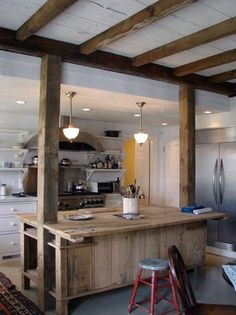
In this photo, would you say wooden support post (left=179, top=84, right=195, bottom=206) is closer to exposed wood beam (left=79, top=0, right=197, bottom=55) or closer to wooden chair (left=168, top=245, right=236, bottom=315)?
exposed wood beam (left=79, top=0, right=197, bottom=55)

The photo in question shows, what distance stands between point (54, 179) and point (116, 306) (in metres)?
1.40

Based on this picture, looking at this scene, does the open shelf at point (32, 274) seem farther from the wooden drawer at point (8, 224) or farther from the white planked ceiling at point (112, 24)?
the white planked ceiling at point (112, 24)

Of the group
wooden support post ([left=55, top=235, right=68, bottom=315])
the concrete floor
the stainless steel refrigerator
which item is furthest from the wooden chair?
the stainless steel refrigerator

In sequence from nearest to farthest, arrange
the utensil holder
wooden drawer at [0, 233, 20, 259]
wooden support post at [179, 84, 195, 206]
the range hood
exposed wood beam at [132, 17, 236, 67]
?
1. exposed wood beam at [132, 17, 236, 67]
2. the utensil holder
3. wooden support post at [179, 84, 195, 206]
4. wooden drawer at [0, 233, 20, 259]
5. the range hood

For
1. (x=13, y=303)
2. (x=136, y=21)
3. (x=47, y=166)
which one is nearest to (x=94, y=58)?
(x=136, y=21)

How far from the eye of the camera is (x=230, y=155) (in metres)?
5.35

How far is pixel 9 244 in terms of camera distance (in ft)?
16.4

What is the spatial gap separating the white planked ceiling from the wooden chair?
6.00 feet

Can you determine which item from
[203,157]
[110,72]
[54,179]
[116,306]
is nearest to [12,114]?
[110,72]

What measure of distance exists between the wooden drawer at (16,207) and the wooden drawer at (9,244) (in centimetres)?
33

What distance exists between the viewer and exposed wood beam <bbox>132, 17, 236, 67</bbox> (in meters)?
2.89

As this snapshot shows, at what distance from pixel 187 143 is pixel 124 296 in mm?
2085

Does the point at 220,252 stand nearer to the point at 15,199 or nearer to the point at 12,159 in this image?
the point at 15,199

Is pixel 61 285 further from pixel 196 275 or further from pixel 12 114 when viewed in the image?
pixel 12 114
